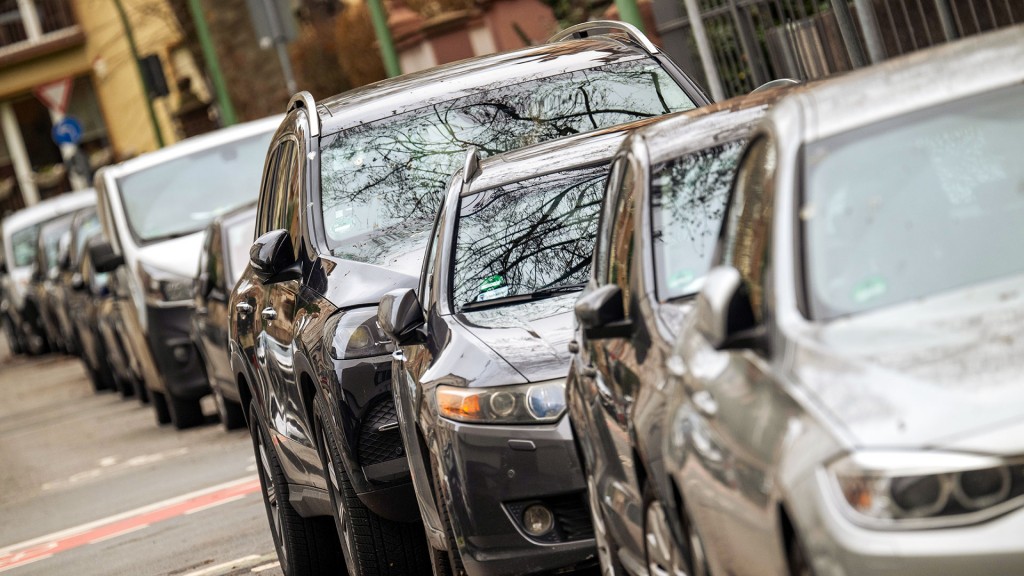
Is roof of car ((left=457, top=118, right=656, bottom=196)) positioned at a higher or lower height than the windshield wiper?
higher

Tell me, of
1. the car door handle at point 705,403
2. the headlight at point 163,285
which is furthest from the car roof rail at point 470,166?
the headlight at point 163,285

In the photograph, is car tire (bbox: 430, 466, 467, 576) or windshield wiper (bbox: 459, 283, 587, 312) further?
windshield wiper (bbox: 459, 283, 587, 312)

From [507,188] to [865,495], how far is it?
445 cm

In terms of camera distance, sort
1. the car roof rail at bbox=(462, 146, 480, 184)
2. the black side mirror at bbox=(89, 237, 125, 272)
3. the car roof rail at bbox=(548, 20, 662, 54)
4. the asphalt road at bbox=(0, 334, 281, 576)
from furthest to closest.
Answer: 1. the black side mirror at bbox=(89, 237, 125, 272)
2. the asphalt road at bbox=(0, 334, 281, 576)
3. the car roof rail at bbox=(548, 20, 662, 54)
4. the car roof rail at bbox=(462, 146, 480, 184)

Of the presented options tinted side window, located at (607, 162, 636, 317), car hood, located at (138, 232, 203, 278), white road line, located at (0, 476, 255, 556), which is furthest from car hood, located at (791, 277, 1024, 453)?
car hood, located at (138, 232, 203, 278)

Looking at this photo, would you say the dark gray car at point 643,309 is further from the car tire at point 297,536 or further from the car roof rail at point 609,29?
the car tire at point 297,536

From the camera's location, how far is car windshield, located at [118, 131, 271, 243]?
18.1m

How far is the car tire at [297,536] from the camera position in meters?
9.78

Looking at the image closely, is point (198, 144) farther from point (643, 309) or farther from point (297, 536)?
point (643, 309)

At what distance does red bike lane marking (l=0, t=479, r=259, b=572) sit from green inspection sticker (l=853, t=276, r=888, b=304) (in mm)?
8941

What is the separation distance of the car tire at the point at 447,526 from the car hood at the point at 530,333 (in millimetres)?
475

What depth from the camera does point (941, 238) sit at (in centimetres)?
480

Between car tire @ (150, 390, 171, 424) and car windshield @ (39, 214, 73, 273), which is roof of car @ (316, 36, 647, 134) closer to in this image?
car tire @ (150, 390, 171, 424)

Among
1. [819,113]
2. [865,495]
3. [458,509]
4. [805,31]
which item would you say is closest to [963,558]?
[865,495]
